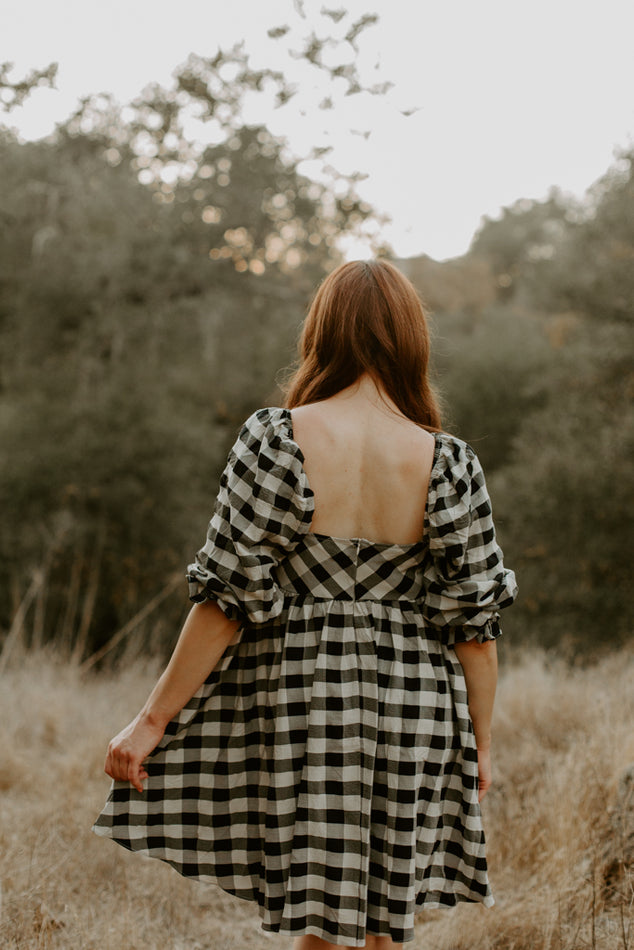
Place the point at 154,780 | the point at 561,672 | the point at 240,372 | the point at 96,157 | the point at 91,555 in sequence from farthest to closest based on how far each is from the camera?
1. the point at 240,372
2. the point at 91,555
3. the point at 96,157
4. the point at 561,672
5. the point at 154,780

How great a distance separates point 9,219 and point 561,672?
737 centimetres

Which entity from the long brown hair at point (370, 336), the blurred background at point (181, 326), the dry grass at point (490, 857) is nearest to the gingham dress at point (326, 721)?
the long brown hair at point (370, 336)

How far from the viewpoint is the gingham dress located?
62.1 inches

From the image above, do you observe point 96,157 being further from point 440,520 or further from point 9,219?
point 440,520

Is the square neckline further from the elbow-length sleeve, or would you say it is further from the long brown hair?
the long brown hair

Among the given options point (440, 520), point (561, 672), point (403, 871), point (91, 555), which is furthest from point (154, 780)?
point (91, 555)

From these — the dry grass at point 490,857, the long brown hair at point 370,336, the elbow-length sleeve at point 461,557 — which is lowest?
the dry grass at point 490,857

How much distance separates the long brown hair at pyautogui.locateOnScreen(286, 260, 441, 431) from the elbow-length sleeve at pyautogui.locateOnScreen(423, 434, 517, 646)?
15 centimetres

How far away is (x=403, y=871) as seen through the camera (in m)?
1.58

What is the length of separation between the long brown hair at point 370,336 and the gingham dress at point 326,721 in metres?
0.14

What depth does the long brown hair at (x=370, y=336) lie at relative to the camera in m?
1.74

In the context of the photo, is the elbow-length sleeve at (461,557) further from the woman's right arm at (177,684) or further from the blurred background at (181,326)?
the blurred background at (181,326)

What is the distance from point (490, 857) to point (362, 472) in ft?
6.07

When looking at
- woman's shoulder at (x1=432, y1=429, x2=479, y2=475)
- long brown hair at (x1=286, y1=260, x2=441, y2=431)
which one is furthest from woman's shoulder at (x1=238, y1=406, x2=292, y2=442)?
woman's shoulder at (x1=432, y1=429, x2=479, y2=475)
